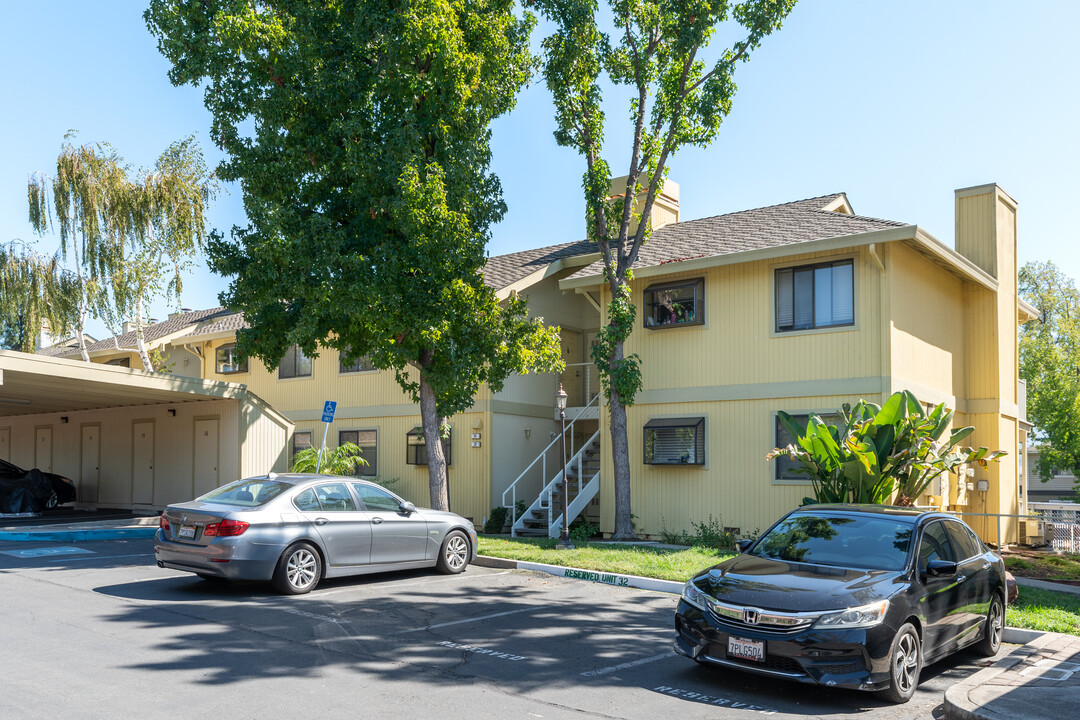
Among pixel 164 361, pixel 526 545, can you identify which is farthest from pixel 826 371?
pixel 164 361

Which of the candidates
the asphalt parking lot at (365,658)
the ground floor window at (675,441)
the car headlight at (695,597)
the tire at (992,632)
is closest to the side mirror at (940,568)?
the asphalt parking lot at (365,658)

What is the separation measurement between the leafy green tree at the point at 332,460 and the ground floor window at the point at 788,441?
34.4ft

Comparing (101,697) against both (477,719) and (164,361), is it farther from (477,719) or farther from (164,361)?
(164,361)

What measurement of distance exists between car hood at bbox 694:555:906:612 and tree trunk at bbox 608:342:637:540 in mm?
Answer: 9836

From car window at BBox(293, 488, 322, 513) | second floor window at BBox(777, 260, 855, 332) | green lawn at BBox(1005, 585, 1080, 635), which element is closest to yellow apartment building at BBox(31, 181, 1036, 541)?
second floor window at BBox(777, 260, 855, 332)

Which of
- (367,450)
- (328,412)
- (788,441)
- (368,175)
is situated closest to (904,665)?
(788,441)

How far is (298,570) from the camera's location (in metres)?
10.7

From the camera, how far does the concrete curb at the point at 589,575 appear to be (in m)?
12.1

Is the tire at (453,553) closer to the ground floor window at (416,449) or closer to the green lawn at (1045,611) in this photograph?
the green lawn at (1045,611)

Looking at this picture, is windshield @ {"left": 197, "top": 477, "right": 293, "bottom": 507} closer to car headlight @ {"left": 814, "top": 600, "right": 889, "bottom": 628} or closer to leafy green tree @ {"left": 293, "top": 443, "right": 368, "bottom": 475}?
car headlight @ {"left": 814, "top": 600, "right": 889, "bottom": 628}

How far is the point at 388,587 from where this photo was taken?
1152 cm

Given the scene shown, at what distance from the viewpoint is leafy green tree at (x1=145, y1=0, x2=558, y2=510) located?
15258 mm

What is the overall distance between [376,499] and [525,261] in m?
12.0

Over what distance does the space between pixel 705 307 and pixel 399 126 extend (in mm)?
6972
